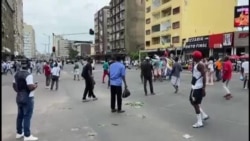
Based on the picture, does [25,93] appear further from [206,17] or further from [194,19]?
[206,17]

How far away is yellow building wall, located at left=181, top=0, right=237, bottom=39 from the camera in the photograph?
218ft

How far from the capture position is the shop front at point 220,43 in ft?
143

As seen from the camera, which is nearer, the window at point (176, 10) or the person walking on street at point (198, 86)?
the person walking on street at point (198, 86)

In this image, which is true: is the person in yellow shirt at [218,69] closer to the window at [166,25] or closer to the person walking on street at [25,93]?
the person walking on street at [25,93]

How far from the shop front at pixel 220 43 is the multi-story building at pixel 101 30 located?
303 ft

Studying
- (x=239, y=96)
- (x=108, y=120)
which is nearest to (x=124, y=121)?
(x=108, y=120)

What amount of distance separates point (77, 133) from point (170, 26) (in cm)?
6551

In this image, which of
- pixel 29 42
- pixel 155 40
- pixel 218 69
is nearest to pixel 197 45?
pixel 155 40

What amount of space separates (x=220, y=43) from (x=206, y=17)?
72.6 ft

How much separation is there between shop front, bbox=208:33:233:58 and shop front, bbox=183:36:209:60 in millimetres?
1165

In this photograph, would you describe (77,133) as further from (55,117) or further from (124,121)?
(55,117)

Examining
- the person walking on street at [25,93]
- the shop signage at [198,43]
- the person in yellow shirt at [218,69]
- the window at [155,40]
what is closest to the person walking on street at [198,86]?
the person walking on street at [25,93]

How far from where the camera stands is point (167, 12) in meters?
75.9

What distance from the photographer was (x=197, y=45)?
176 feet
